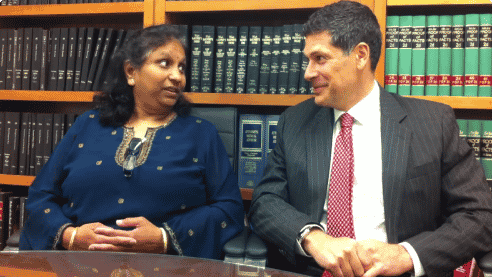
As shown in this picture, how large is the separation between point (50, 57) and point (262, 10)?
3.43 ft

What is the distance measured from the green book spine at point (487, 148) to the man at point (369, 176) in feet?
1.28

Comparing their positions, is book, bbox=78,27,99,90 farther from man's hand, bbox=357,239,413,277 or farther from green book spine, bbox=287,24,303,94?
man's hand, bbox=357,239,413,277

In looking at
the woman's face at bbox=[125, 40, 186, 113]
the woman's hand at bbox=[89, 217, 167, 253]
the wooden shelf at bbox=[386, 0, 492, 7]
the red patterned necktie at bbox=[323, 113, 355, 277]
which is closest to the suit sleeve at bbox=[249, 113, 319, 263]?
the red patterned necktie at bbox=[323, 113, 355, 277]

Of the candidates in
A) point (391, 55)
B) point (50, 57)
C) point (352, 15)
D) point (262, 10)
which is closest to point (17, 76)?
point (50, 57)

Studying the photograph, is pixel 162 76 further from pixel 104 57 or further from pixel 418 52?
pixel 418 52

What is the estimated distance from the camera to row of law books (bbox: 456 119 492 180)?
63.2 inches

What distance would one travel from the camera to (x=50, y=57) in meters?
1.96

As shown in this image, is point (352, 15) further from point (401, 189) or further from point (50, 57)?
point (50, 57)

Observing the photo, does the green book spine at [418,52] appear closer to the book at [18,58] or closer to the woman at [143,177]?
the woman at [143,177]

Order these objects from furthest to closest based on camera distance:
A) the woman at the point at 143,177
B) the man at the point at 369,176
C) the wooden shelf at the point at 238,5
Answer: the wooden shelf at the point at 238,5 < the woman at the point at 143,177 < the man at the point at 369,176

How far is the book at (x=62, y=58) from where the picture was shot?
193 centimetres

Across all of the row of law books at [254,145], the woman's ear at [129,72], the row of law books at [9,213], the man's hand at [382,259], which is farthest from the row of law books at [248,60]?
the row of law books at [9,213]

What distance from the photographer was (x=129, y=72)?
168 centimetres

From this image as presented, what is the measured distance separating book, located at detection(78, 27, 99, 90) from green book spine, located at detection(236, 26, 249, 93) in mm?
697
